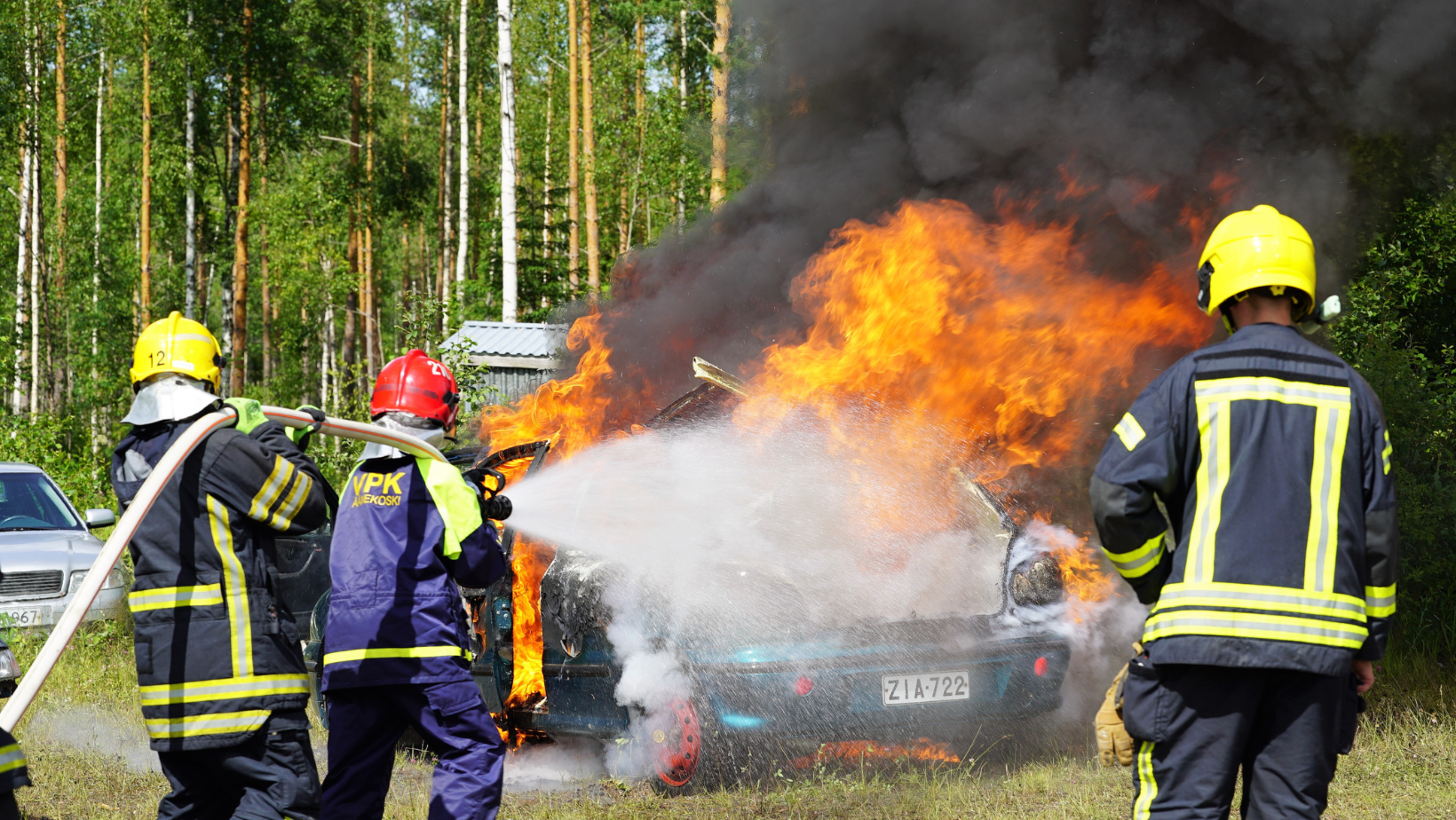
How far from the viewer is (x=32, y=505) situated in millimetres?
9852

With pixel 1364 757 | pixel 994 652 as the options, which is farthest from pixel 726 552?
pixel 1364 757

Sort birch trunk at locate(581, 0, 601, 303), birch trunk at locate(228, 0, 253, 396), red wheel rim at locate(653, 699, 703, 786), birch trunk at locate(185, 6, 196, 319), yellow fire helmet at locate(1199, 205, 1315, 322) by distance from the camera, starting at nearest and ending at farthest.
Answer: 1. yellow fire helmet at locate(1199, 205, 1315, 322)
2. red wheel rim at locate(653, 699, 703, 786)
3. birch trunk at locate(581, 0, 601, 303)
4. birch trunk at locate(228, 0, 253, 396)
5. birch trunk at locate(185, 6, 196, 319)

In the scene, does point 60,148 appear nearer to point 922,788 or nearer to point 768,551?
point 768,551

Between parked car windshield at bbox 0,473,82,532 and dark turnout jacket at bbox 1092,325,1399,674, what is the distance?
31.4 ft

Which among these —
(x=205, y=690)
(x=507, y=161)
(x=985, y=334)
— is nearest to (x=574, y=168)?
(x=507, y=161)

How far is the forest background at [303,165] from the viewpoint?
72.6 ft

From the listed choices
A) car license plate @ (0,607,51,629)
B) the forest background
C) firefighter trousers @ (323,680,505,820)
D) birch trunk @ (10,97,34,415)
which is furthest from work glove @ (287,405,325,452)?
birch trunk @ (10,97,34,415)

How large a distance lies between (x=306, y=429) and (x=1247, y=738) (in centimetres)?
319

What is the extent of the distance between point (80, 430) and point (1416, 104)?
24860 mm

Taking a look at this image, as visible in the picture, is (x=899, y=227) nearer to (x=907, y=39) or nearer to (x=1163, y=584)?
(x=907, y=39)

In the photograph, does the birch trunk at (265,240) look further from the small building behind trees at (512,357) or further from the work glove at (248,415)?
the work glove at (248,415)

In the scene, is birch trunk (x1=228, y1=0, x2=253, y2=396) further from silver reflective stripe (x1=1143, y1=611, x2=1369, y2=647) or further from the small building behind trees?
silver reflective stripe (x1=1143, y1=611, x2=1369, y2=647)

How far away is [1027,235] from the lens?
730 centimetres

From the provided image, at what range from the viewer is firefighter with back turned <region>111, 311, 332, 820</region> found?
3.43 m
